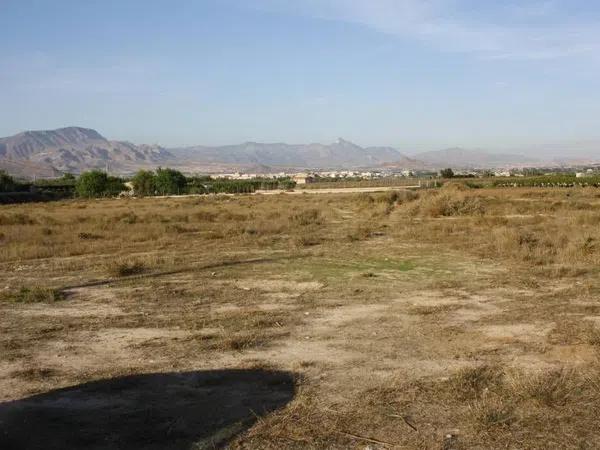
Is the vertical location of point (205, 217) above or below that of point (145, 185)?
below

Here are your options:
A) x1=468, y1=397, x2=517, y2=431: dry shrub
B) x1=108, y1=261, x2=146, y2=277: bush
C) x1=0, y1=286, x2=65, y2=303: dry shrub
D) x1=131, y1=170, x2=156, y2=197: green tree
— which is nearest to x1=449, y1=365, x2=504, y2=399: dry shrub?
x1=468, y1=397, x2=517, y2=431: dry shrub

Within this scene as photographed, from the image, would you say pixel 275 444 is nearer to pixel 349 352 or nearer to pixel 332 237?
pixel 349 352

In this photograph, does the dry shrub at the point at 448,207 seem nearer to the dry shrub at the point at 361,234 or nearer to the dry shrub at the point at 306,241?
the dry shrub at the point at 361,234

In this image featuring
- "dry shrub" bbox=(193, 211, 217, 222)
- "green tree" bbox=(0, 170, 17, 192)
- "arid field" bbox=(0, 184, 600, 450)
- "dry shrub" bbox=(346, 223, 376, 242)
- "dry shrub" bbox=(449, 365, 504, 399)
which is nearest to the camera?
"arid field" bbox=(0, 184, 600, 450)

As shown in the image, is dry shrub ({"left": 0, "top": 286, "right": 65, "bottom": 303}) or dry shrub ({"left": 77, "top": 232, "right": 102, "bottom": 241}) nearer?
dry shrub ({"left": 0, "top": 286, "right": 65, "bottom": 303})

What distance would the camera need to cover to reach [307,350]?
936cm

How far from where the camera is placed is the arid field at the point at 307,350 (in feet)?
21.3

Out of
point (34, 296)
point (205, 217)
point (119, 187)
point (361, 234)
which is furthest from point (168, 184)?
point (34, 296)

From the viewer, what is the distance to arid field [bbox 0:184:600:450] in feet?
21.3

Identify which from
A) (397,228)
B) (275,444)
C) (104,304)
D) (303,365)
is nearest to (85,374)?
(303,365)

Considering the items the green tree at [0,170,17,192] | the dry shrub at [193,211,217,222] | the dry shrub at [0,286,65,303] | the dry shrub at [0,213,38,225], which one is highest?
the green tree at [0,170,17,192]

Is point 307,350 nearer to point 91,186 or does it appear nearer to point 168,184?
point 91,186

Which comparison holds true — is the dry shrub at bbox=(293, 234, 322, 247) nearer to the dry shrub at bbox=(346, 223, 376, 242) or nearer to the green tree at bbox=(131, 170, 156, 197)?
the dry shrub at bbox=(346, 223, 376, 242)

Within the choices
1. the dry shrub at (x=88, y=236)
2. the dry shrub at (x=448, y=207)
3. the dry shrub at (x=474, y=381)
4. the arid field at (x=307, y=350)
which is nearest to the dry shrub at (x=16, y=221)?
the dry shrub at (x=88, y=236)
